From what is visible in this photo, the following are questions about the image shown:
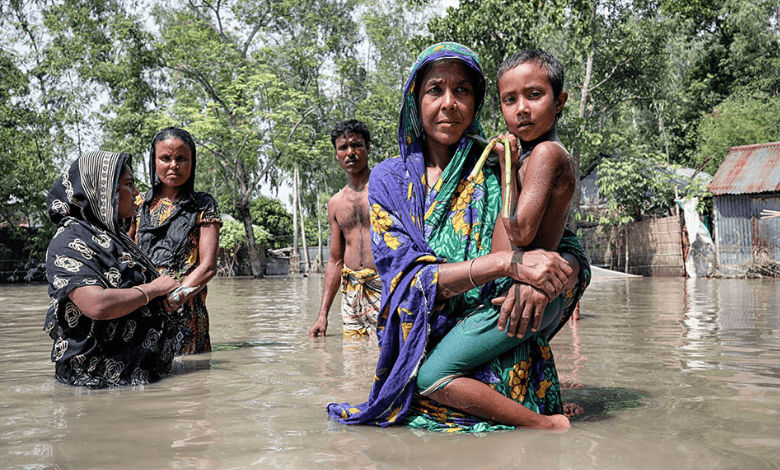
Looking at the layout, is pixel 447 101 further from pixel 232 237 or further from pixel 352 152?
pixel 232 237

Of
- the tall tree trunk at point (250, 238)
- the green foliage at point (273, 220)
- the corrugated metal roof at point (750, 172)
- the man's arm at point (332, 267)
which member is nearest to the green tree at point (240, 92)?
the tall tree trunk at point (250, 238)

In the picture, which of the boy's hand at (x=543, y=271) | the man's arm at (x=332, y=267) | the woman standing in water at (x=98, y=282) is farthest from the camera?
the man's arm at (x=332, y=267)

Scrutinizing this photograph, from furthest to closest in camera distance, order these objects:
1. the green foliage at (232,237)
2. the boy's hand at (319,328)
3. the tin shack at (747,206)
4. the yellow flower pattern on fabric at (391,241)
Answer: the green foliage at (232,237), the tin shack at (747,206), the boy's hand at (319,328), the yellow flower pattern on fabric at (391,241)

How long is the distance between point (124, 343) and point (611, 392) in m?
2.75

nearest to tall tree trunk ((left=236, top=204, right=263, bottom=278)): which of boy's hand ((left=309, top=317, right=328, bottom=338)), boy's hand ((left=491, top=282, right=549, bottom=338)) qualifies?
boy's hand ((left=309, top=317, right=328, bottom=338))

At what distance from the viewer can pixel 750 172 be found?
62.9ft

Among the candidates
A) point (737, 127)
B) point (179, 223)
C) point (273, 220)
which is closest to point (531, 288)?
point (179, 223)

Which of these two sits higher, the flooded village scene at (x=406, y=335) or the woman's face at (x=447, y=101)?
the woman's face at (x=447, y=101)

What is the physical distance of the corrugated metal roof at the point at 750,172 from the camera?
18.4 metres

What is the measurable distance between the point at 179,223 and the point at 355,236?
5.10 feet

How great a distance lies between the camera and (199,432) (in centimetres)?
277

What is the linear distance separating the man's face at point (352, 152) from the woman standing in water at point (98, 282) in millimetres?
2214

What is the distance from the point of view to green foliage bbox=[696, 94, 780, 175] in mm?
24938

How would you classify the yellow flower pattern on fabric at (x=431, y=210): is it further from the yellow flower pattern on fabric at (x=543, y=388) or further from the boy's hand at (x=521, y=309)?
the yellow flower pattern on fabric at (x=543, y=388)
